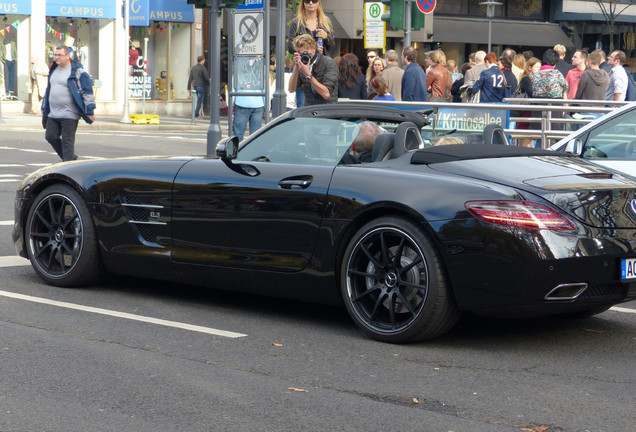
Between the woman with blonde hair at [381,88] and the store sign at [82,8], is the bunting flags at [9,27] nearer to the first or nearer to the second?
the store sign at [82,8]

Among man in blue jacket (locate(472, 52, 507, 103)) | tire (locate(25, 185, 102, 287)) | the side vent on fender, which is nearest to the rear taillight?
the side vent on fender

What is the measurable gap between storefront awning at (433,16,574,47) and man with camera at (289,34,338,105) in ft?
98.3

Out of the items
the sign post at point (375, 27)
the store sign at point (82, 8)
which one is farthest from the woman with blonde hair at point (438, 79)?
the store sign at point (82, 8)

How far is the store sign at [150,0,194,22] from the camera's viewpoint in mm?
36406

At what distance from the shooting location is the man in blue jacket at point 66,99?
1473cm

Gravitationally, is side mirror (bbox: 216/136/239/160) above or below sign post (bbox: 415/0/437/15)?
below

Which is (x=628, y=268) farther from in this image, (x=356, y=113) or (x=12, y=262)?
(x=12, y=262)

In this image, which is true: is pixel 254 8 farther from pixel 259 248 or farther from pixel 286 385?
pixel 286 385

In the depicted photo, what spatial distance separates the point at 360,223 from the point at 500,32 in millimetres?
39130

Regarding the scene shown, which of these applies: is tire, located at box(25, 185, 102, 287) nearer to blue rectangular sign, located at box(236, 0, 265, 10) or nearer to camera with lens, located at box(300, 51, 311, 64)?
camera with lens, located at box(300, 51, 311, 64)

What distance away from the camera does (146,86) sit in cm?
3681

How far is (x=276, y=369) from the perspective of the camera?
5.34 m

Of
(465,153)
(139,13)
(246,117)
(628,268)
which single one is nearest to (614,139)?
(465,153)

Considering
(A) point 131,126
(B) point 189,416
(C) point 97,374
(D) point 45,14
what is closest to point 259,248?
(C) point 97,374
